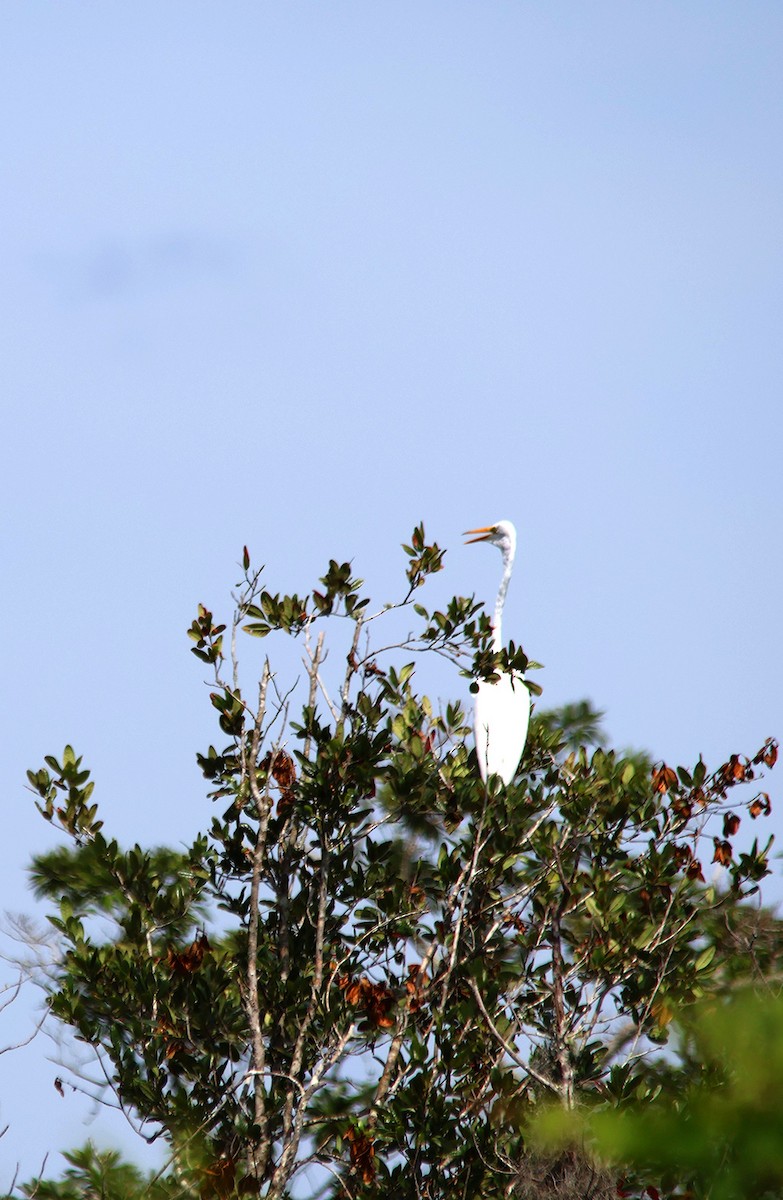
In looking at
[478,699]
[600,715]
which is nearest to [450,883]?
[600,715]

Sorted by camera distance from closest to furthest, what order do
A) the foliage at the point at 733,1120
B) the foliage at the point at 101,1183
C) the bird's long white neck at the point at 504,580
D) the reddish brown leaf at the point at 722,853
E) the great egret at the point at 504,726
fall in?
the foliage at the point at 733,1120 < the foliage at the point at 101,1183 < the reddish brown leaf at the point at 722,853 < the great egret at the point at 504,726 < the bird's long white neck at the point at 504,580

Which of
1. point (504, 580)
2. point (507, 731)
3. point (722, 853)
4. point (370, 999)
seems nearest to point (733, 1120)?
point (370, 999)

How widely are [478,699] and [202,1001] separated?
3632 mm

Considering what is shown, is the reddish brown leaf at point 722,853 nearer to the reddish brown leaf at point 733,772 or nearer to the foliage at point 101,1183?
the reddish brown leaf at point 733,772

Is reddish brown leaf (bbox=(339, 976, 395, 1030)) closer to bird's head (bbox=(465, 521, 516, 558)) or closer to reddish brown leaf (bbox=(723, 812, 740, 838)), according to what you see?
reddish brown leaf (bbox=(723, 812, 740, 838))

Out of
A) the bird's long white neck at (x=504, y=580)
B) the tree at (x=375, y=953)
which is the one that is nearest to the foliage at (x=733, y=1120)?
the tree at (x=375, y=953)

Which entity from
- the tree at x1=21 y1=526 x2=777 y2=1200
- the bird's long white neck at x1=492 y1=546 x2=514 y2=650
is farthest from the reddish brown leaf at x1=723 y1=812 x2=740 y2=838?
the bird's long white neck at x1=492 y1=546 x2=514 y2=650

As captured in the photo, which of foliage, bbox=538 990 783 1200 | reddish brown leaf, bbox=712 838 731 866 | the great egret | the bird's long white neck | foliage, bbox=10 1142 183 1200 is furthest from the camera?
the bird's long white neck

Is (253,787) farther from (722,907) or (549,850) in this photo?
(722,907)

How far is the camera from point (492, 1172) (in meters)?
6.47

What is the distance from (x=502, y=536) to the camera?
11148 mm

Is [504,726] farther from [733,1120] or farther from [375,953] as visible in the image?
[733,1120]

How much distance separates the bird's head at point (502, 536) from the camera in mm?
11039

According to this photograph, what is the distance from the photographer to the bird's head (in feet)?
36.2
